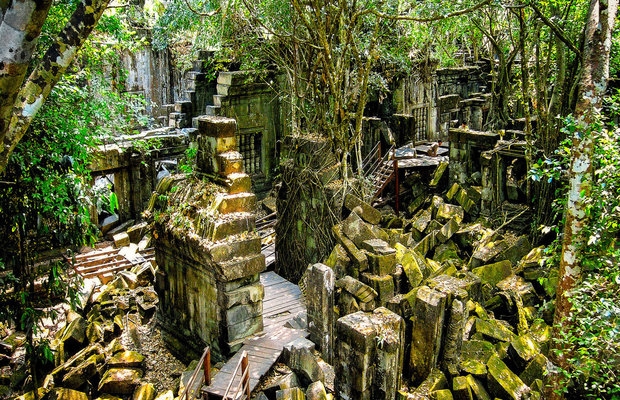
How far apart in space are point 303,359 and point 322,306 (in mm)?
992

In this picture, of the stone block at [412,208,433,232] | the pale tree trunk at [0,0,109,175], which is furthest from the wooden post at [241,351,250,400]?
the stone block at [412,208,433,232]

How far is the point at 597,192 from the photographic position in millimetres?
7156

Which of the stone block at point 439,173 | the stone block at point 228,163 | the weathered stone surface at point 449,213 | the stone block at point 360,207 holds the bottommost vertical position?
the weathered stone surface at point 449,213

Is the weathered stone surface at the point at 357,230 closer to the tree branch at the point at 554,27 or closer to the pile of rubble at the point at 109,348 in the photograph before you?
the pile of rubble at the point at 109,348

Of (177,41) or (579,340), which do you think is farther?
(177,41)

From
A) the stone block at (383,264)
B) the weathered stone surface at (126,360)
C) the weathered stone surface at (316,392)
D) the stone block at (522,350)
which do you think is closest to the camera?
the weathered stone surface at (316,392)

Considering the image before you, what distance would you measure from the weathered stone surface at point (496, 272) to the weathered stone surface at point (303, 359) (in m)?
4.51

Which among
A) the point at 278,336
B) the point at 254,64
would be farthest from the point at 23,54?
the point at 254,64

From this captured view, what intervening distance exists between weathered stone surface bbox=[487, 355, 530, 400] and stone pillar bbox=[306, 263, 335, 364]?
259 centimetres

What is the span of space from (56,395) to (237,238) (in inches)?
158

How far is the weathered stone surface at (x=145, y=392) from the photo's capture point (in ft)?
32.1

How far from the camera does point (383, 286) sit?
10.7 meters

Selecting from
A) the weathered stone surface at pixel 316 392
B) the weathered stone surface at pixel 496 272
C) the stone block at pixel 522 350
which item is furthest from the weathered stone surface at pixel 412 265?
the weathered stone surface at pixel 316 392

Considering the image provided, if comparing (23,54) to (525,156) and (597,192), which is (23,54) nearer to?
(597,192)
